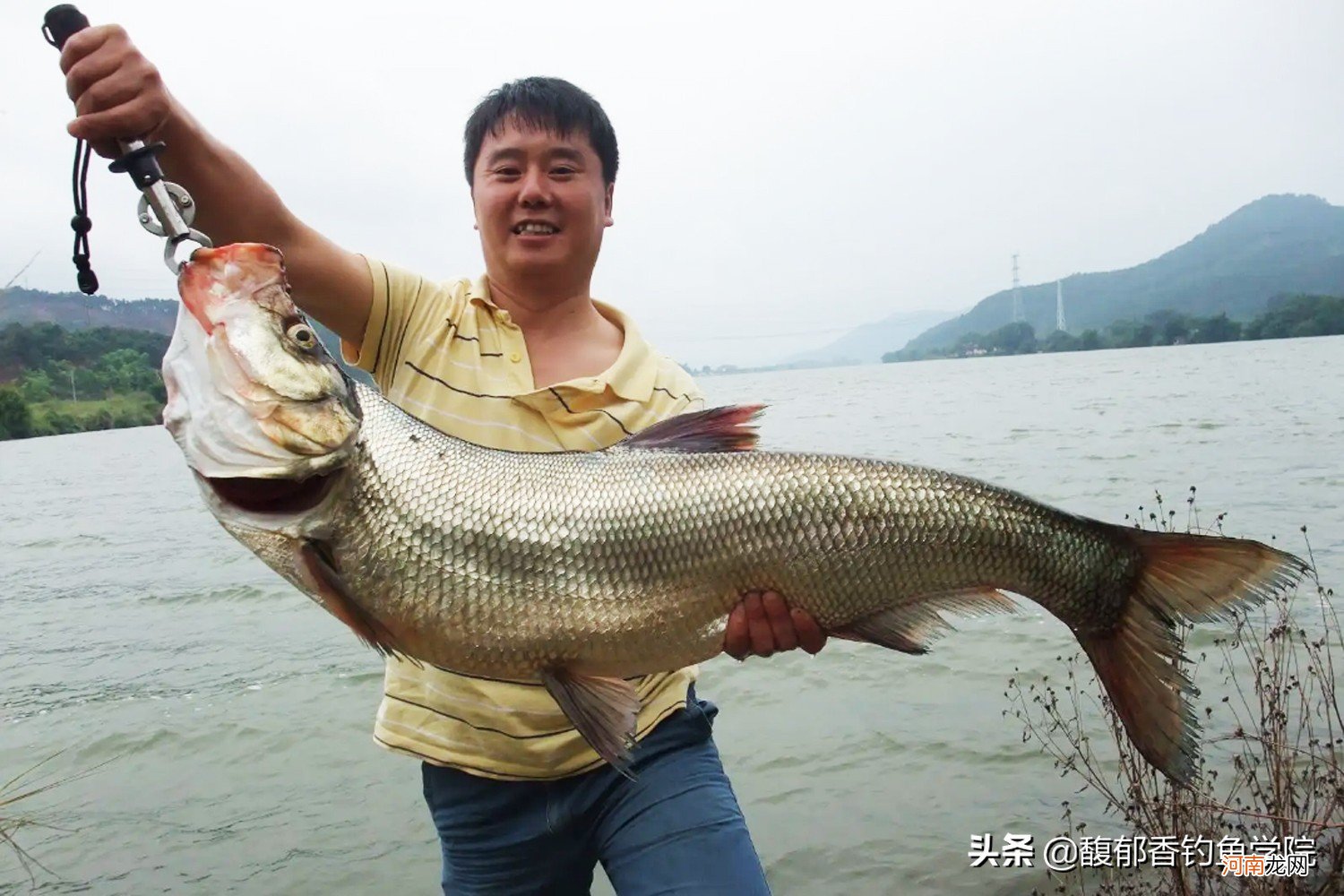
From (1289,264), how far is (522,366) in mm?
184865

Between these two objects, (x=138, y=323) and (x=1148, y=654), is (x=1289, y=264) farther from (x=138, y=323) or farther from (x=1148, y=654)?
(x=1148, y=654)

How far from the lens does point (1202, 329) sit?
9175cm

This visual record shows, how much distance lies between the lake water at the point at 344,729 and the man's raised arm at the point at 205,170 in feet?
4.31

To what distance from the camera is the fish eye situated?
2117mm

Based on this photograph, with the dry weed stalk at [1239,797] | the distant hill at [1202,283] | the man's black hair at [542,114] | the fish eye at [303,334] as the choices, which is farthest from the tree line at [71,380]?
Result: the distant hill at [1202,283]

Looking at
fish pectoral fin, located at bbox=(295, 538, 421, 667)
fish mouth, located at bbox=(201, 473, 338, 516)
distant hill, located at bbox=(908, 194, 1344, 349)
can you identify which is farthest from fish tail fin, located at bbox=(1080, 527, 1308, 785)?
distant hill, located at bbox=(908, 194, 1344, 349)

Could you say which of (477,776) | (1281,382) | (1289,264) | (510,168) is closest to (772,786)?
(477,776)

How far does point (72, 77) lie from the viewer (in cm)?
204

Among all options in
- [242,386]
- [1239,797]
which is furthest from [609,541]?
[1239,797]

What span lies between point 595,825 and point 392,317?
162 centimetres

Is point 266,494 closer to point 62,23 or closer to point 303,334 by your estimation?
point 303,334

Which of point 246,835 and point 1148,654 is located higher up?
point 1148,654

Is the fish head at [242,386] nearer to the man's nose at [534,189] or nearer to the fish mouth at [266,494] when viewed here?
the fish mouth at [266,494]

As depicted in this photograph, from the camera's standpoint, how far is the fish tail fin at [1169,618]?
8.10 ft
